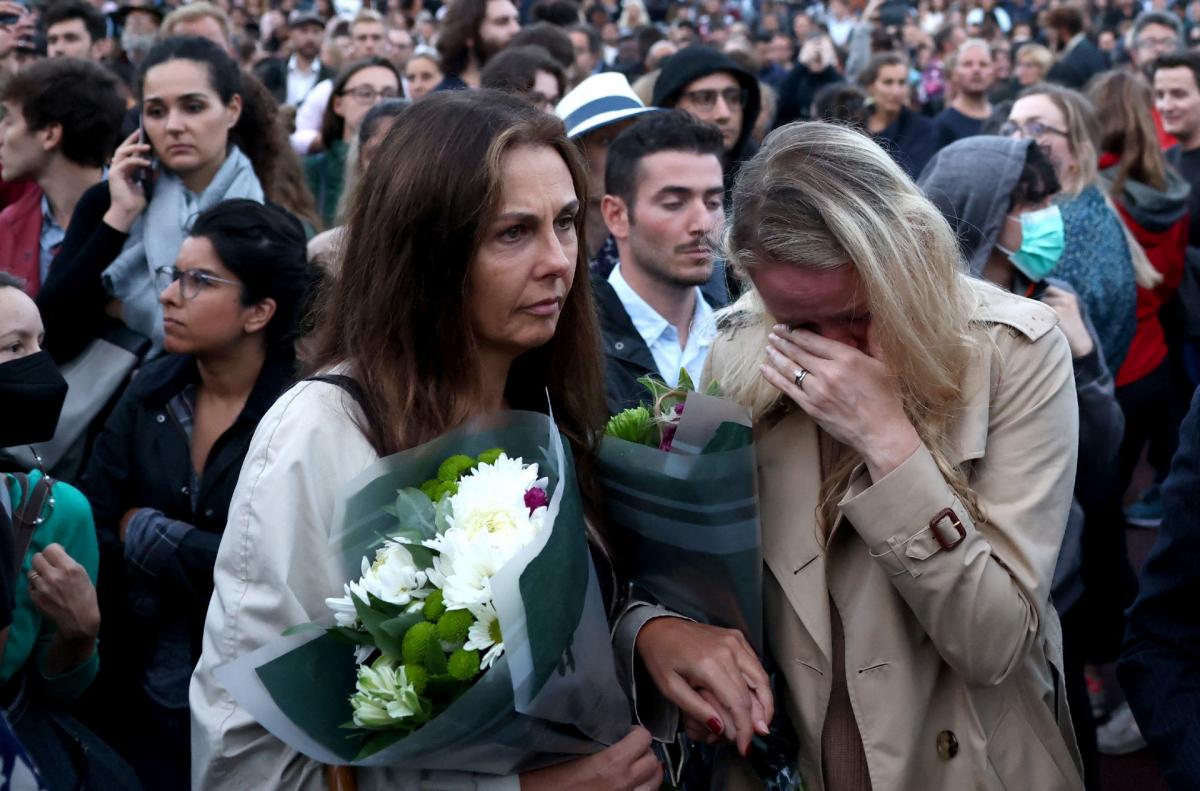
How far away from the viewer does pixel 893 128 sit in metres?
9.24

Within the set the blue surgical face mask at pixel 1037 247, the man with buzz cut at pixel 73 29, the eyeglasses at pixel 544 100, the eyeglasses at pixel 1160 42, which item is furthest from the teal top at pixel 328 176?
the eyeglasses at pixel 1160 42

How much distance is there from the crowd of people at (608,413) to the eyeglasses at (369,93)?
77.6 inches

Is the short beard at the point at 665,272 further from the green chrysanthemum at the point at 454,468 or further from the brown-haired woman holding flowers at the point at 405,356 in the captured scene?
the green chrysanthemum at the point at 454,468

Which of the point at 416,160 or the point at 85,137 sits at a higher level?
the point at 416,160

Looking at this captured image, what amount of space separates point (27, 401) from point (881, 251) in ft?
6.07

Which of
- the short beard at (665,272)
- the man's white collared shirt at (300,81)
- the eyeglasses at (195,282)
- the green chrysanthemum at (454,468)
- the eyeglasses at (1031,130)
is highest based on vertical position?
the green chrysanthemum at (454,468)

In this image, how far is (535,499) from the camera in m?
2.00

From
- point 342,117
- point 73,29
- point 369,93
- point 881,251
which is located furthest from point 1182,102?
point 73,29

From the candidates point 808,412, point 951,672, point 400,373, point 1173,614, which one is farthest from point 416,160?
point 1173,614

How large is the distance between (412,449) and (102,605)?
190cm

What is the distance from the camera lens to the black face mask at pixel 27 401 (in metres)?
2.84

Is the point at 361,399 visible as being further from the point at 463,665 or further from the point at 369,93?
the point at 369,93

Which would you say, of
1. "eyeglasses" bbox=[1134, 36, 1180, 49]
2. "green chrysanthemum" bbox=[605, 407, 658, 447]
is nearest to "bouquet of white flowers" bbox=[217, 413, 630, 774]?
"green chrysanthemum" bbox=[605, 407, 658, 447]

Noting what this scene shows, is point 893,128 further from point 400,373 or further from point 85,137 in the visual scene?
point 400,373
